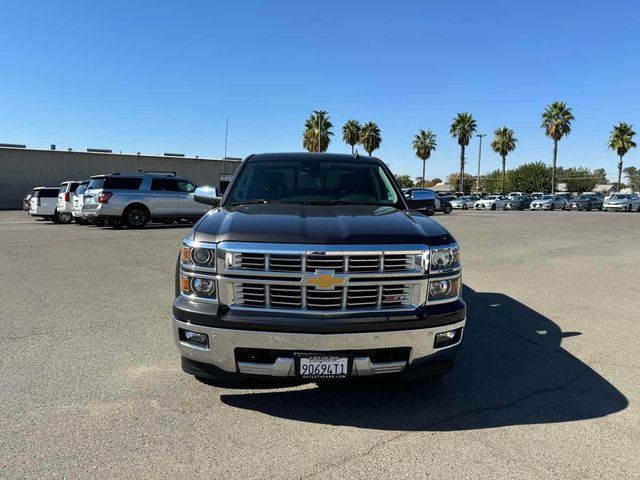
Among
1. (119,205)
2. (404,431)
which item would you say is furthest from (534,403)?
(119,205)

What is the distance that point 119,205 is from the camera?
17078 mm

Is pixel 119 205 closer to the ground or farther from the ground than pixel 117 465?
farther from the ground

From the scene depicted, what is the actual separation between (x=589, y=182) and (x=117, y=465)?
412 feet

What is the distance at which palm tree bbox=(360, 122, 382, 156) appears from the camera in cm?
5803

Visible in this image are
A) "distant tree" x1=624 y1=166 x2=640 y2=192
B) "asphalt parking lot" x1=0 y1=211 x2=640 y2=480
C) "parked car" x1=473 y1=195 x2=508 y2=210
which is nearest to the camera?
"asphalt parking lot" x1=0 y1=211 x2=640 y2=480

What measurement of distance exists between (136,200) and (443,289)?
1625cm

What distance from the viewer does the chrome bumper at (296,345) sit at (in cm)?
294

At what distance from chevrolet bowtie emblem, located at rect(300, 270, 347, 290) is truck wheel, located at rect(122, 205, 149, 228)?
1596 centimetres

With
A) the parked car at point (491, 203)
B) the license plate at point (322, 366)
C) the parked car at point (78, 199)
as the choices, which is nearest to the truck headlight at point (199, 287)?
the license plate at point (322, 366)

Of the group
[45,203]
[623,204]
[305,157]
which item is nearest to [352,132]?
[623,204]

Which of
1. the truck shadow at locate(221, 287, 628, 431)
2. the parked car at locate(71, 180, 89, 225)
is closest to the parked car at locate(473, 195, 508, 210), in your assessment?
the parked car at locate(71, 180, 89, 225)

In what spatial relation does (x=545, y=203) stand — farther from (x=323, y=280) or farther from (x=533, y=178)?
(x=533, y=178)

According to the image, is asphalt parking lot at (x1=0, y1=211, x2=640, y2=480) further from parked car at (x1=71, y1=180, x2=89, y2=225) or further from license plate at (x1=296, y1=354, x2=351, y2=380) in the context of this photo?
parked car at (x1=71, y1=180, x2=89, y2=225)

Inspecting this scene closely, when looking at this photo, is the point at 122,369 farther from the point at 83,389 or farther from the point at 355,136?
the point at 355,136
